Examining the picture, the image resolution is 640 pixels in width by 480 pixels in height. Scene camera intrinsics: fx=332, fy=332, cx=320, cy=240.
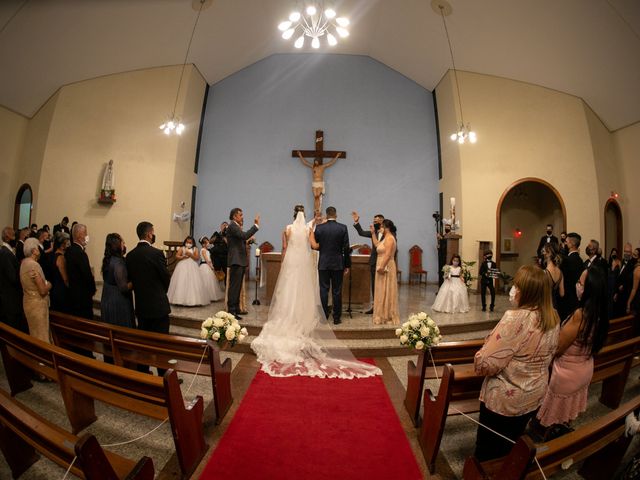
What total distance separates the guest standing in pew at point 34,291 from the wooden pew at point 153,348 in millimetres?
186

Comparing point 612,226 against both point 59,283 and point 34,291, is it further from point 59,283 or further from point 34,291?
point 34,291

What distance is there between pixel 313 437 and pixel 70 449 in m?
1.63

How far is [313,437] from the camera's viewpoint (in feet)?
8.22

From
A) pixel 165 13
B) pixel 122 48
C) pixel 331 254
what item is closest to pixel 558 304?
pixel 331 254

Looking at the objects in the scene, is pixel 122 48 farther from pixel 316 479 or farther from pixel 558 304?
pixel 558 304

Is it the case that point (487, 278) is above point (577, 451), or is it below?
above

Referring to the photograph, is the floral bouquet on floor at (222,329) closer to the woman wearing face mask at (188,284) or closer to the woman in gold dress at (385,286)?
the woman in gold dress at (385,286)

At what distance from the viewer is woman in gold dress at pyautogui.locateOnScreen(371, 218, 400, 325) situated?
493 centimetres

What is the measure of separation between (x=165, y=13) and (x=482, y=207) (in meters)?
8.91

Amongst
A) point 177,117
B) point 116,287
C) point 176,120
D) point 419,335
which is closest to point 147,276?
point 116,287

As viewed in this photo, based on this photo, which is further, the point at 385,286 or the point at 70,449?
the point at 385,286

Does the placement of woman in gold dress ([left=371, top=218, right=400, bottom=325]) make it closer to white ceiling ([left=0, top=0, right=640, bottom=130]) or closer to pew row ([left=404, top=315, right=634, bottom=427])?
pew row ([left=404, top=315, right=634, bottom=427])

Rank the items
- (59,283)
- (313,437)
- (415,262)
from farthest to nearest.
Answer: (415,262) < (59,283) < (313,437)

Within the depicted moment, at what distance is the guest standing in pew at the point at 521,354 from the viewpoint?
175 cm
